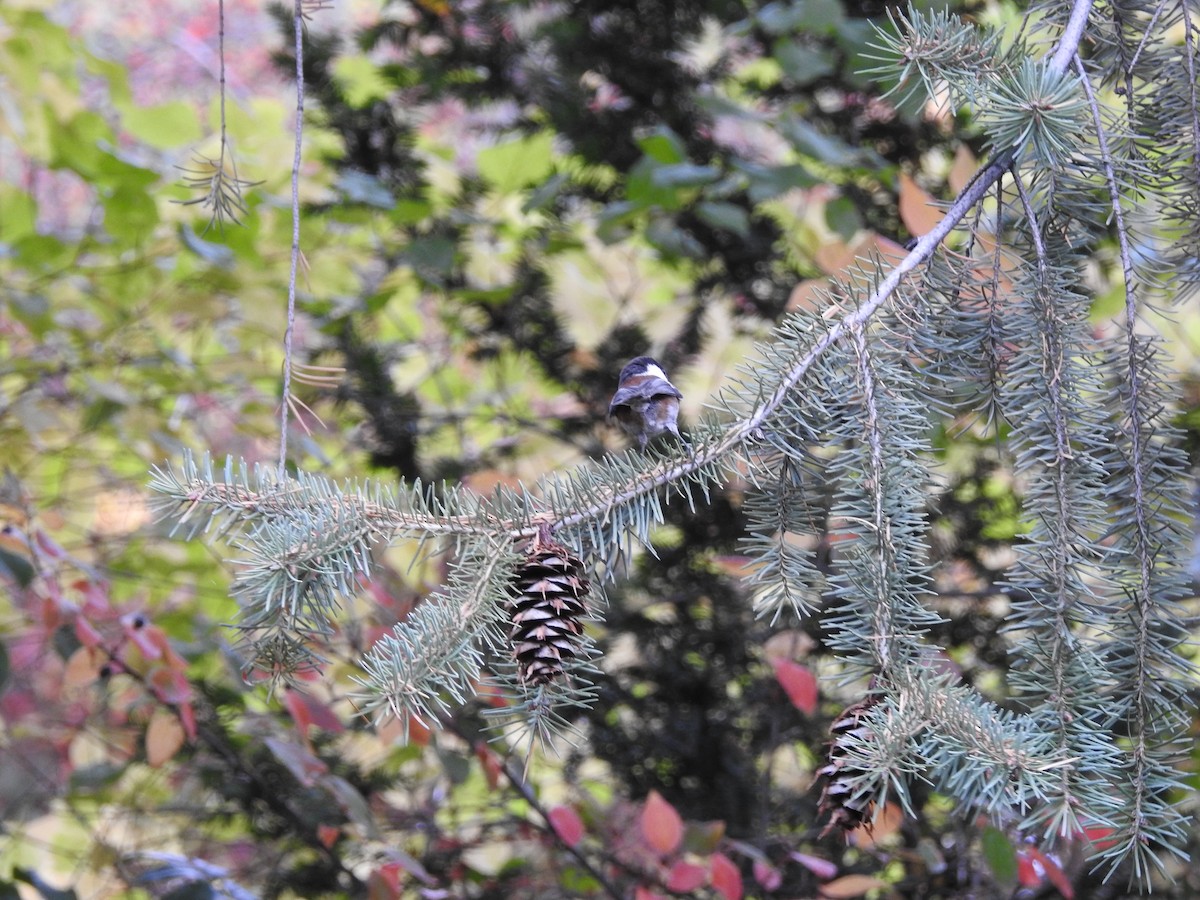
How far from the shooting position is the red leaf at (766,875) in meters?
0.86

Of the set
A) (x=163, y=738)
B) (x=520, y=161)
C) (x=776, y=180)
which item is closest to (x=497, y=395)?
(x=520, y=161)

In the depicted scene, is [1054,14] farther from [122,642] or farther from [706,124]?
[122,642]

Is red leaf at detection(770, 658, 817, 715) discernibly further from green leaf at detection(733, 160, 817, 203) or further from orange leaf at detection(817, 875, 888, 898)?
green leaf at detection(733, 160, 817, 203)

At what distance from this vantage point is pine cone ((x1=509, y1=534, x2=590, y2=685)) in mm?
397

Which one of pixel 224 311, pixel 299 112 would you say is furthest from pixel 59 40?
pixel 299 112

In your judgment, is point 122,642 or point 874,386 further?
point 122,642

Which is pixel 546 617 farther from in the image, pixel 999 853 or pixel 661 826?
pixel 999 853

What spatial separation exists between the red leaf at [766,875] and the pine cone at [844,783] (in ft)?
1.53

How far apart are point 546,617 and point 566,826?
569 millimetres

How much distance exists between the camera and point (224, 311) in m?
1.30

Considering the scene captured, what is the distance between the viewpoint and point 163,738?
0.88 m

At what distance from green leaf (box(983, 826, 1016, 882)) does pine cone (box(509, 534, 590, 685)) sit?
1.85 ft

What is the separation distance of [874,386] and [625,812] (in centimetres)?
84

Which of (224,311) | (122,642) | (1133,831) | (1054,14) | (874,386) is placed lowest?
(122,642)
